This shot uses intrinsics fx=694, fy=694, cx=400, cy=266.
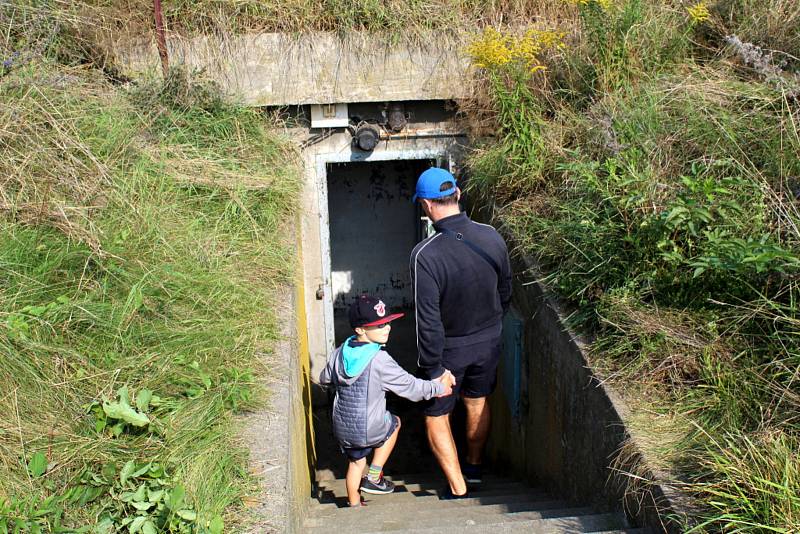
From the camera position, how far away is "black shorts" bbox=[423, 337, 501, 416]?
15.7 feet

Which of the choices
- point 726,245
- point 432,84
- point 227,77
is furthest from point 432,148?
point 726,245

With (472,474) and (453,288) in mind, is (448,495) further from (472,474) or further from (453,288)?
(453,288)

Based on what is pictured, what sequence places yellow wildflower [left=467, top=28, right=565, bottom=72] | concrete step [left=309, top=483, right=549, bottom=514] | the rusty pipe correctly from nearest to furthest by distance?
1. concrete step [left=309, top=483, right=549, bottom=514]
2. yellow wildflower [left=467, top=28, right=565, bottom=72]
3. the rusty pipe

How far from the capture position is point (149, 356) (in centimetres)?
→ 349

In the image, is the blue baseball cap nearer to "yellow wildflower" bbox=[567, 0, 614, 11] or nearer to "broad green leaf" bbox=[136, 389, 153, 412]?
"broad green leaf" bbox=[136, 389, 153, 412]

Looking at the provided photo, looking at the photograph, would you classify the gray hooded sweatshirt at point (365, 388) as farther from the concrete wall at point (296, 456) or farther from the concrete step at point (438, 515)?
the concrete step at point (438, 515)

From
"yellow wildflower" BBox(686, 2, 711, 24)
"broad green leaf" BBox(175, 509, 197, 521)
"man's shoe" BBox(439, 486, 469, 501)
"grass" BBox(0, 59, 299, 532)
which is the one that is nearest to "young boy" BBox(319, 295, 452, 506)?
"grass" BBox(0, 59, 299, 532)

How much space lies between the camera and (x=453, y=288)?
4.57 metres

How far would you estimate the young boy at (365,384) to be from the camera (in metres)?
4.18

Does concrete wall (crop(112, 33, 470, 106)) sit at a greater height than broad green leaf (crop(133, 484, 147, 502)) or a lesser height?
Result: greater

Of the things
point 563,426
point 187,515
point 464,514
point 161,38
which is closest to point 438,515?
point 464,514

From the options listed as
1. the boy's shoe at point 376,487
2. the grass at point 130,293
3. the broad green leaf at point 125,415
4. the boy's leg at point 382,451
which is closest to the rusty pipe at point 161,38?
the grass at point 130,293

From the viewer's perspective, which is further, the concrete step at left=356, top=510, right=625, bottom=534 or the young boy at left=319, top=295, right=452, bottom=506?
the young boy at left=319, top=295, right=452, bottom=506

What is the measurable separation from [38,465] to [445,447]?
2811 mm
